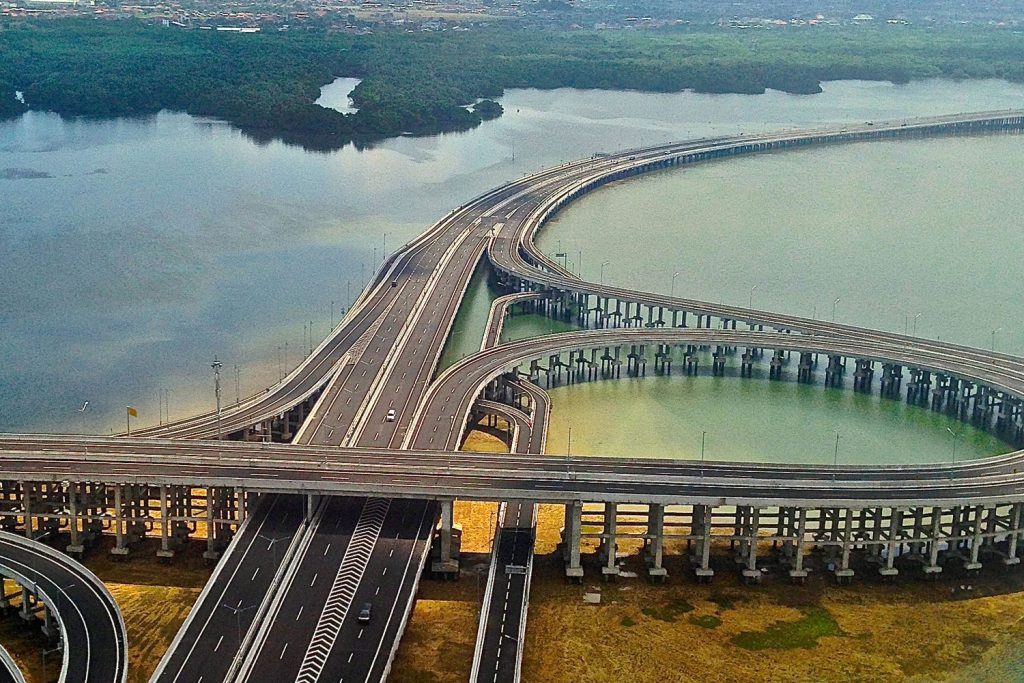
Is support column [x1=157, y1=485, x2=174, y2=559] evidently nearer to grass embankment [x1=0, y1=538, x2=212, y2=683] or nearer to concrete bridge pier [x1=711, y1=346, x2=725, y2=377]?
grass embankment [x1=0, y1=538, x2=212, y2=683]

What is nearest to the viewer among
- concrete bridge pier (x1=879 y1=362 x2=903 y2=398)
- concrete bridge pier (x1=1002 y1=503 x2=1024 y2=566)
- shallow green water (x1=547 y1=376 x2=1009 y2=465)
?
concrete bridge pier (x1=1002 y1=503 x2=1024 y2=566)

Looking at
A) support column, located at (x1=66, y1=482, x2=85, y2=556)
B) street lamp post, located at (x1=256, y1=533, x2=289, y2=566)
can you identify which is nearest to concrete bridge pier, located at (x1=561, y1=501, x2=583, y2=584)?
street lamp post, located at (x1=256, y1=533, x2=289, y2=566)

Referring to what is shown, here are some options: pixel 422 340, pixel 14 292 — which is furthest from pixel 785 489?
pixel 14 292

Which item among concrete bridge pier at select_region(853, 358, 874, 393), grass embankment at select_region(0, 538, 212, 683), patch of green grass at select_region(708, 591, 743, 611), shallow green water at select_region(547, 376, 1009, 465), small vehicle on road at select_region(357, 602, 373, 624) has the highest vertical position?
small vehicle on road at select_region(357, 602, 373, 624)

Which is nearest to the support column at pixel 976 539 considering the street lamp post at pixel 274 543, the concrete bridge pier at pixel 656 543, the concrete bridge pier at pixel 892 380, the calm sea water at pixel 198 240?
the concrete bridge pier at pixel 656 543

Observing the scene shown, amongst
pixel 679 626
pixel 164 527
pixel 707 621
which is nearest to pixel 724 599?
pixel 707 621

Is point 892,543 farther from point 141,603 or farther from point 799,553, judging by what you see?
point 141,603

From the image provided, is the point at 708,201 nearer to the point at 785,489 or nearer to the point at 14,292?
the point at 14,292
